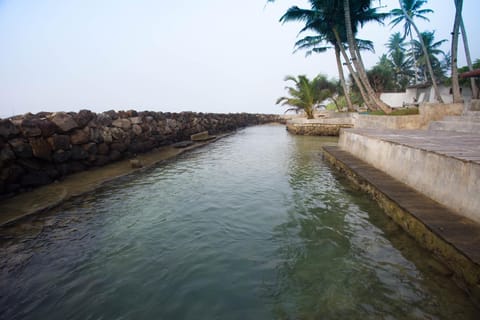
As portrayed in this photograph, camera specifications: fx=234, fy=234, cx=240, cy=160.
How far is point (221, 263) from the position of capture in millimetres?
2830

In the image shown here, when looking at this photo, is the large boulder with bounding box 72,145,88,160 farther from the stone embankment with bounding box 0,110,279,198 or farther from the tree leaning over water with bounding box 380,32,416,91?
the tree leaning over water with bounding box 380,32,416,91

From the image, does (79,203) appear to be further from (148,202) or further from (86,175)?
(86,175)

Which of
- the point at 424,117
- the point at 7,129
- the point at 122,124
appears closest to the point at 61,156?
the point at 7,129

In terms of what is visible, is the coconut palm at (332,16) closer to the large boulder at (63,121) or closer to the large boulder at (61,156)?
the large boulder at (63,121)

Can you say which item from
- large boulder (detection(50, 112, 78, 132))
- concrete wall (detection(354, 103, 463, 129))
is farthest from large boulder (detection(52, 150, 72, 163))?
concrete wall (detection(354, 103, 463, 129))

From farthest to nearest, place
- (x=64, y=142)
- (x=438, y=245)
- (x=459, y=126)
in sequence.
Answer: (x=459, y=126)
(x=64, y=142)
(x=438, y=245)

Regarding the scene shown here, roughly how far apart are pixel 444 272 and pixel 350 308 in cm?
116

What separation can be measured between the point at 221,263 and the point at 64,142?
20.3 feet

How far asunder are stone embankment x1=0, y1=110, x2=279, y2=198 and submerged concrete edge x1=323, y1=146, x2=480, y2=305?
730 cm

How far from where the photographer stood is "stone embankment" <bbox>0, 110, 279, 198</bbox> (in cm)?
512

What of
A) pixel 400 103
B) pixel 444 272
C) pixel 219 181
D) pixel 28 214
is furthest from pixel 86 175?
pixel 400 103

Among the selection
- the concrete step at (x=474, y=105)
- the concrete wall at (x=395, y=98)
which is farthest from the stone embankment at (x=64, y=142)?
the concrete wall at (x=395, y=98)

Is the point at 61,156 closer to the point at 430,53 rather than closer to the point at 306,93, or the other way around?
the point at 306,93

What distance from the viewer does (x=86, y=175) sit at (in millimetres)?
6789
